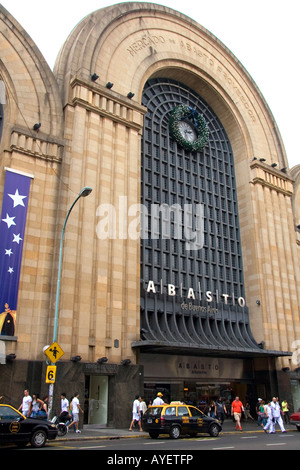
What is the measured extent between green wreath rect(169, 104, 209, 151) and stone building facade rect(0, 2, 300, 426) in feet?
1.63

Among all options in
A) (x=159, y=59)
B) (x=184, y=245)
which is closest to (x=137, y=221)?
(x=184, y=245)

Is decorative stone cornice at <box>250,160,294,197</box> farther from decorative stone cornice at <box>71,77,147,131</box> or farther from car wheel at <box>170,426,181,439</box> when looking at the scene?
car wheel at <box>170,426,181,439</box>

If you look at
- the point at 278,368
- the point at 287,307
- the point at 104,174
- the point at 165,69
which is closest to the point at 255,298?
the point at 287,307

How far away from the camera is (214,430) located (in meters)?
20.4

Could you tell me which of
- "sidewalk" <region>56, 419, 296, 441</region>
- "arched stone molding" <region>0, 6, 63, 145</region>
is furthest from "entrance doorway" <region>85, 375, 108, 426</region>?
"arched stone molding" <region>0, 6, 63, 145</region>

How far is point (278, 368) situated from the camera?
31.1 meters

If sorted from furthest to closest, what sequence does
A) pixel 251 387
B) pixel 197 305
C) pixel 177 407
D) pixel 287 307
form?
1. pixel 287 307
2. pixel 251 387
3. pixel 197 305
4. pixel 177 407

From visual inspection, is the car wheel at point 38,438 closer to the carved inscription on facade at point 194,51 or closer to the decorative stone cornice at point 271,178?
the carved inscription on facade at point 194,51

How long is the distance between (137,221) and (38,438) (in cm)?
1529

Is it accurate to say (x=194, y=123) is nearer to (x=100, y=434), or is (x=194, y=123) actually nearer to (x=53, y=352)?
(x=53, y=352)

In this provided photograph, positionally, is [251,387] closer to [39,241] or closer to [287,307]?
[287,307]

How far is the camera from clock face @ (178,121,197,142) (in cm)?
3445

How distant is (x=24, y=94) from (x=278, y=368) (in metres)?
25.2

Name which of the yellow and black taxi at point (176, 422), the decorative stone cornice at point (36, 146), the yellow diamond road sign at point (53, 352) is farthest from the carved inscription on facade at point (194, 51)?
the yellow and black taxi at point (176, 422)
